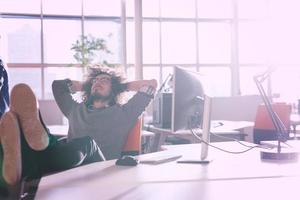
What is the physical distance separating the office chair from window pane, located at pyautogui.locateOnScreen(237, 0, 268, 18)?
13.1ft

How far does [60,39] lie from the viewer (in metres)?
7.17

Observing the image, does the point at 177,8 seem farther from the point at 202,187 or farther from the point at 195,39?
the point at 202,187

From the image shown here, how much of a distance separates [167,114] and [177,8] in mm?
4606

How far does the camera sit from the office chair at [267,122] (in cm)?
409

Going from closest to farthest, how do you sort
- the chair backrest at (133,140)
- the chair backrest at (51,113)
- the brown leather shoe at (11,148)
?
the brown leather shoe at (11,148), the chair backrest at (133,140), the chair backrest at (51,113)

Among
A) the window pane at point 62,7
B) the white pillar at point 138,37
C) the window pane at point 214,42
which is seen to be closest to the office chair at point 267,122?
the white pillar at point 138,37

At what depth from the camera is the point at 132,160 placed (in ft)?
5.14

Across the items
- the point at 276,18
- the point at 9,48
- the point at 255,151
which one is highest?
the point at 276,18

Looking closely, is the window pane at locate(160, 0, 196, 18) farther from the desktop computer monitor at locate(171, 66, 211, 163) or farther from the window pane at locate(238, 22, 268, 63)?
the desktop computer monitor at locate(171, 66, 211, 163)

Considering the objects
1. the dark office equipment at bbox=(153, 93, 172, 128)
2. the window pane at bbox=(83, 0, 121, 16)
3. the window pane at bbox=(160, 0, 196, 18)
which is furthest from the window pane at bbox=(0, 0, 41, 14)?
the dark office equipment at bbox=(153, 93, 172, 128)

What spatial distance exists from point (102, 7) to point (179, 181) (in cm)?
654

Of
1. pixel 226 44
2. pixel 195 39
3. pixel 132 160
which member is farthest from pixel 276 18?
pixel 132 160

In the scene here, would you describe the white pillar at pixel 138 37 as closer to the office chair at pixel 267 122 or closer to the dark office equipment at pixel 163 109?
the office chair at pixel 267 122

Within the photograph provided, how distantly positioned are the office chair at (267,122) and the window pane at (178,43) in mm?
3387
